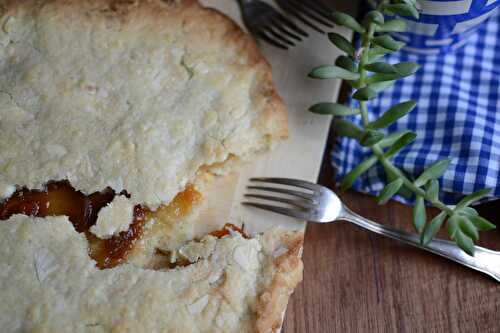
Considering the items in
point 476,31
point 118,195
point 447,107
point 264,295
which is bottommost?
point 264,295

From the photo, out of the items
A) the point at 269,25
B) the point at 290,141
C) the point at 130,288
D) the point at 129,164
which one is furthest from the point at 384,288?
the point at 269,25

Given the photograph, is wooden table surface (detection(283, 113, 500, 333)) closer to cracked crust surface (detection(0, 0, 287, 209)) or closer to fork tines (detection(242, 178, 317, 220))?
fork tines (detection(242, 178, 317, 220))

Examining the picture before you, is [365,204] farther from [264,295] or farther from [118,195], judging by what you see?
[118,195]

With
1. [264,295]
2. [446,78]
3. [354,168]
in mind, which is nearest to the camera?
[264,295]

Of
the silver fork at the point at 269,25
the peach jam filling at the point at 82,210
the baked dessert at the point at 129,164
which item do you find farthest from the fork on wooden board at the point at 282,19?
the peach jam filling at the point at 82,210

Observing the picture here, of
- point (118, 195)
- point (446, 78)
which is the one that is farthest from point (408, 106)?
point (118, 195)

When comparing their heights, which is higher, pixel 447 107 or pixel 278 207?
pixel 447 107

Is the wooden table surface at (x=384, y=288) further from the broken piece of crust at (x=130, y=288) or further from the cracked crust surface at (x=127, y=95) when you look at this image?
the cracked crust surface at (x=127, y=95)

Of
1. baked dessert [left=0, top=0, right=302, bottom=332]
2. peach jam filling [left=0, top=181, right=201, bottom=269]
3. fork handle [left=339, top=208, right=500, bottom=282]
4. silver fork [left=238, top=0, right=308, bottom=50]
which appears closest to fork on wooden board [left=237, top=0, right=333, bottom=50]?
silver fork [left=238, top=0, right=308, bottom=50]
